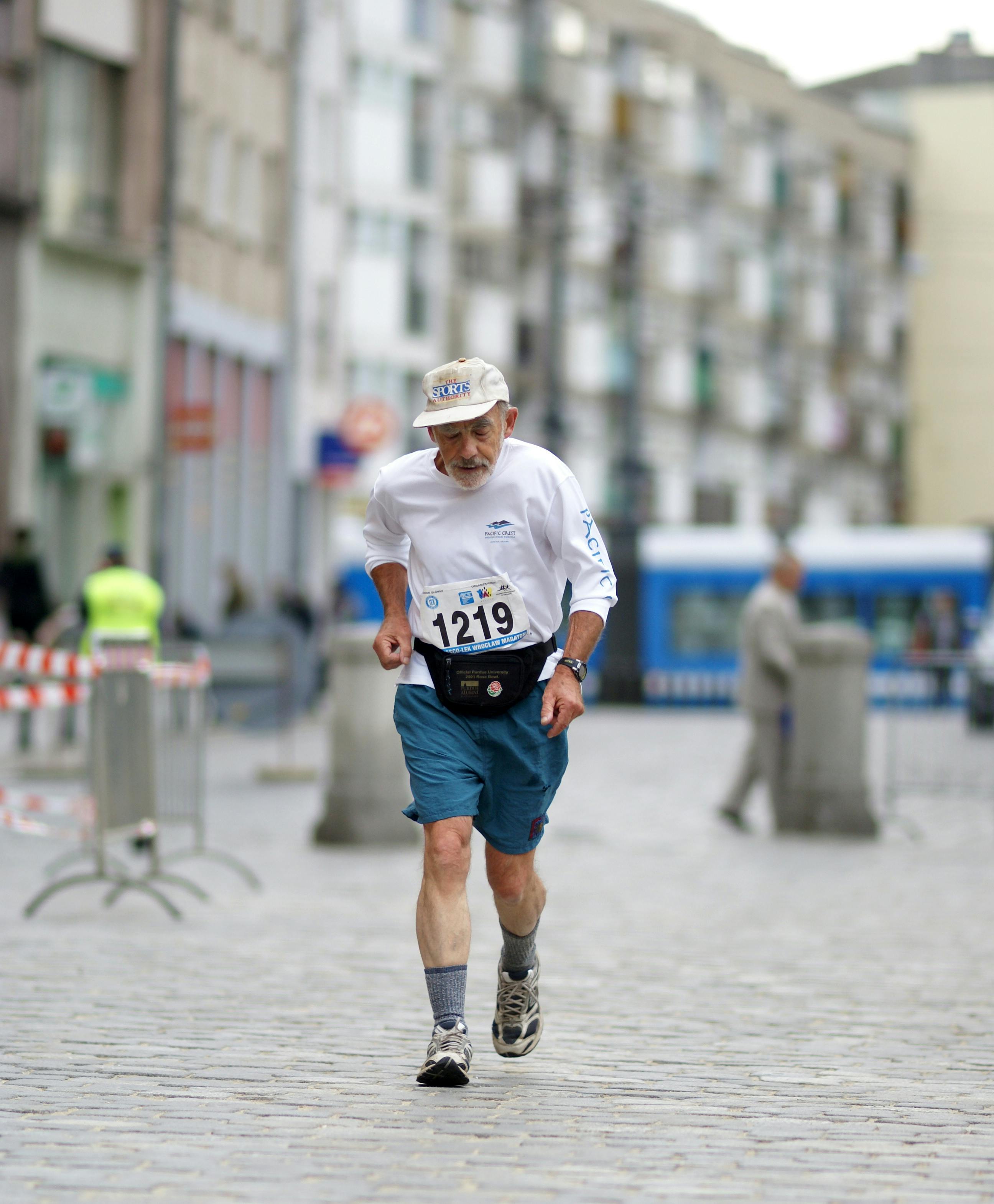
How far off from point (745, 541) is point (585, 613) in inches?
1366

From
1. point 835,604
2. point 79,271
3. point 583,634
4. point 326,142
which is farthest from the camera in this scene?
point 326,142

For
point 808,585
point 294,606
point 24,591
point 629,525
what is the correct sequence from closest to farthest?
1. point 24,591
2. point 294,606
3. point 629,525
4. point 808,585

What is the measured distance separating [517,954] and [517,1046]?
0.25 metres

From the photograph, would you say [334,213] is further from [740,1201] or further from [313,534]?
[740,1201]

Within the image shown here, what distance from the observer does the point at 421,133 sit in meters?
54.1

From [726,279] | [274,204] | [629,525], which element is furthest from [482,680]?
[726,279]

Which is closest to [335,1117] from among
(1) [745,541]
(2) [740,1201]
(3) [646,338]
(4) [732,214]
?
(2) [740,1201]

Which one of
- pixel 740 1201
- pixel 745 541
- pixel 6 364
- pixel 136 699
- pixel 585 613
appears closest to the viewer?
pixel 740 1201

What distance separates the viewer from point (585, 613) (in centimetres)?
684

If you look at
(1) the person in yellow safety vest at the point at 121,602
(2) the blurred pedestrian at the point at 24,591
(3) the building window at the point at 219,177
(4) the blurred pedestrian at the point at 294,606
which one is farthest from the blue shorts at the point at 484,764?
(3) the building window at the point at 219,177

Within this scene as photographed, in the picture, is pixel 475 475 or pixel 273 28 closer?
pixel 475 475

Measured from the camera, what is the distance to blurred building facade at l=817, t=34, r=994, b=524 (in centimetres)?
7644

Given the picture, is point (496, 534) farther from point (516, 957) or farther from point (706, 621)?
point (706, 621)

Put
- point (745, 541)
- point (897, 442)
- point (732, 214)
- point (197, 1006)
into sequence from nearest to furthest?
point (197, 1006) < point (745, 541) < point (732, 214) < point (897, 442)
